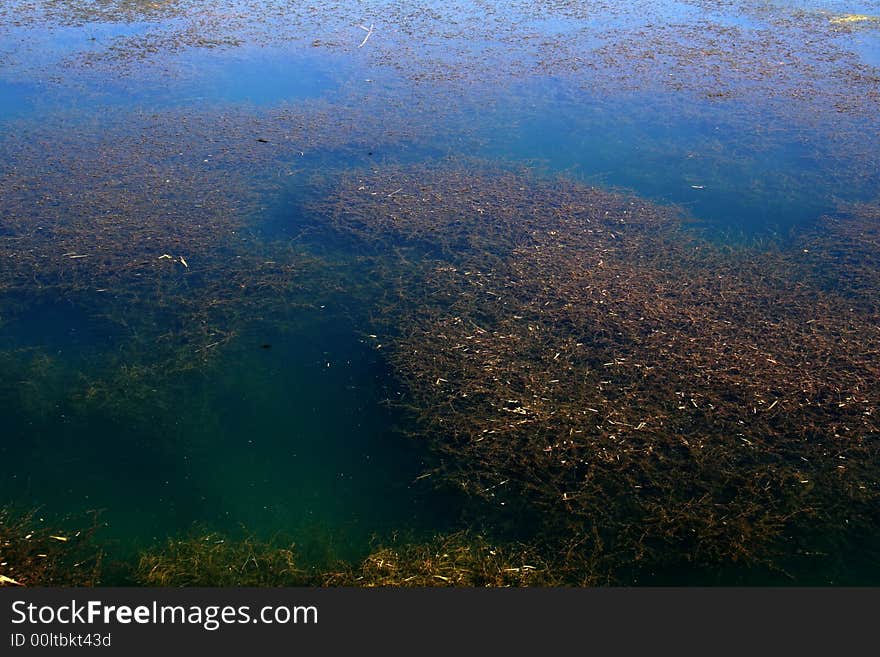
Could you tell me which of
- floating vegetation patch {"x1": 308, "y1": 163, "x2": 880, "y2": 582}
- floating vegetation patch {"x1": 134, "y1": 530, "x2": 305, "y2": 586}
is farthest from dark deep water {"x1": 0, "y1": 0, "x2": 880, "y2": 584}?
floating vegetation patch {"x1": 308, "y1": 163, "x2": 880, "y2": 582}

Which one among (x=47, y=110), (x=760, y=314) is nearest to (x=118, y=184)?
(x=47, y=110)

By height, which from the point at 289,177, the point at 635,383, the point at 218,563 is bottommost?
the point at 218,563

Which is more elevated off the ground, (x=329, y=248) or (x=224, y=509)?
(x=329, y=248)

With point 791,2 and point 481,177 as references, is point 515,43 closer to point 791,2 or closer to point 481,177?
point 481,177

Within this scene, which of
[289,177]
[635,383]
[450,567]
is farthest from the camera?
[289,177]

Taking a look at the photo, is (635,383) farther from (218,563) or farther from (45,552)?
(45,552)

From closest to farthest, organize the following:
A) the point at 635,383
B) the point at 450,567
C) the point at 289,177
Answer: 1. the point at 450,567
2. the point at 635,383
3. the point at 289,177

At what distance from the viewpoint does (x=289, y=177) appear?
6457 millimetres

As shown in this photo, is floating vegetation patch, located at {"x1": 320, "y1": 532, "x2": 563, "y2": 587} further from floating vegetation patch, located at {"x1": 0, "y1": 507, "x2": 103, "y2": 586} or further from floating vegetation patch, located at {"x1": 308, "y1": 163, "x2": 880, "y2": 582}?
floating vegetation patch, located at {"x1": 0, "y1": 507, "x2": 103, "y2": 586}

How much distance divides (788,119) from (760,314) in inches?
148

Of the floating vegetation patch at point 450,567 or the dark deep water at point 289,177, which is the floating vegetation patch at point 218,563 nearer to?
the dark deep water at point 289,177

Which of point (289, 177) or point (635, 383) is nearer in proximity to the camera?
point (635, 383)

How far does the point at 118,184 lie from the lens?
630 cm

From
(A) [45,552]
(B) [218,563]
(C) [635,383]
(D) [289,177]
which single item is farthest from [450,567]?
(D) [289,177]
